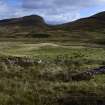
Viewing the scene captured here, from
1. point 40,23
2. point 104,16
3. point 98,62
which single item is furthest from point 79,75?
point 40,23

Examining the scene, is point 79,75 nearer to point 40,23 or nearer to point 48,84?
point 48,84

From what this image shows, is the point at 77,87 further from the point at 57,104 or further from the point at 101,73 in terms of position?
the point at 101,73

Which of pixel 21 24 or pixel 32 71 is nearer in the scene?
pixel 32 71

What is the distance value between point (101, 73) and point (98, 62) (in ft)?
32.2

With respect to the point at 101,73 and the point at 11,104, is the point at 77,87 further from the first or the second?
the point at 101,73

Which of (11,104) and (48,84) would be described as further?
(48,84)

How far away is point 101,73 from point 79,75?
102 inches

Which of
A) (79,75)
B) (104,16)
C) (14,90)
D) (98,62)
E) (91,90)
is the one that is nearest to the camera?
(14,90)

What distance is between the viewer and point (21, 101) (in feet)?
45.5

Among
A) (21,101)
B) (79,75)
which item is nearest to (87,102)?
(21,101)

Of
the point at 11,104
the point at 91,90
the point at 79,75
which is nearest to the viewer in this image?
the point at 11,104

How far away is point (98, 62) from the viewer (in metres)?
33.0

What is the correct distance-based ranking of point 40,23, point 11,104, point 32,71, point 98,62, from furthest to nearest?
point 40,23
point 98,62
point 32,71
point 11,104

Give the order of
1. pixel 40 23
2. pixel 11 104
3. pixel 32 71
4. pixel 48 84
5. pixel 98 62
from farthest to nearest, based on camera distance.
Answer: pixel 40 23, pixel 98 62, pixel 32 71, pixel 48 84, pixel 11 104
